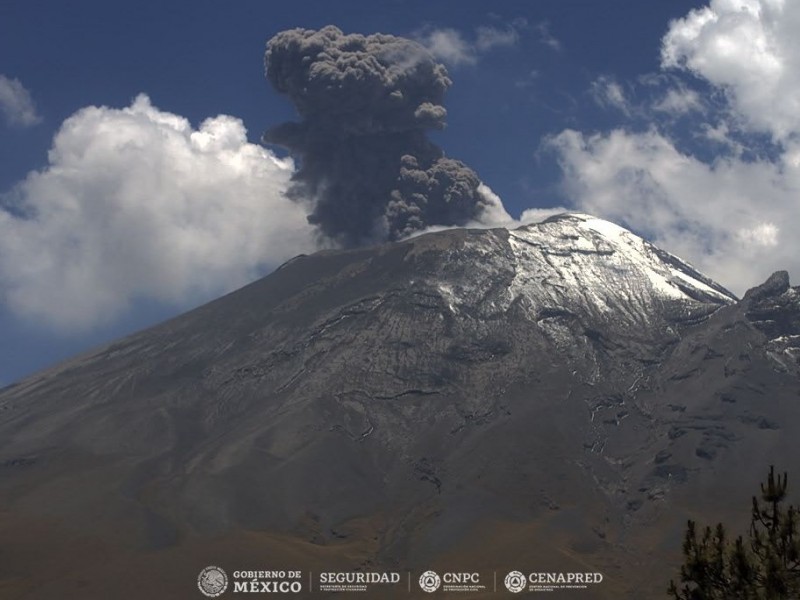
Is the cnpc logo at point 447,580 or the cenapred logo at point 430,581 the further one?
the cenapred logo at point 430,581

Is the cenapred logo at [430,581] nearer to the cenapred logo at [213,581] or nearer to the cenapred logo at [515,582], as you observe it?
the cenapred logo at [515,582]

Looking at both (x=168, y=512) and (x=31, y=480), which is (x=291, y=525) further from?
(x=31, y=480)

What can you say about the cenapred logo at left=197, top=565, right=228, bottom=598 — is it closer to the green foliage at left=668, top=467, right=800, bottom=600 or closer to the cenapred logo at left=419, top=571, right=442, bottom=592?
the cenapred logo at left=419, top=571, right=442, bottom=592

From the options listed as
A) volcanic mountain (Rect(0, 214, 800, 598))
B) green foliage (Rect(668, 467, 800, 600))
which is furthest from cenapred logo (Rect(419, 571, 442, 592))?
green foliage (Rect(668, 467, 800, 600))

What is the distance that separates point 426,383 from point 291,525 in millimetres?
47897

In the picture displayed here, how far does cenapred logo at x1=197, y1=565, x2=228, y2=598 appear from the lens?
128375 millimetres

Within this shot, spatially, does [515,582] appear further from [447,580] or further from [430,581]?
[430,581]

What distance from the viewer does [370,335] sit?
196m

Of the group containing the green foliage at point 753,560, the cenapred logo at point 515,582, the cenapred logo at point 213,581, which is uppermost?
the cenapred logo at point 213,581

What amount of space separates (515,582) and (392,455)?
4509 cm

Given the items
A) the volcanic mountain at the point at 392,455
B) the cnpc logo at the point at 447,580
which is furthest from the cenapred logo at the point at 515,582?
the cnpc logo at the point at 447,580

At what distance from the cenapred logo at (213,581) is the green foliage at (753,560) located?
110m

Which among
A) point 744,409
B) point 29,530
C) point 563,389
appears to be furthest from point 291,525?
point 744,409

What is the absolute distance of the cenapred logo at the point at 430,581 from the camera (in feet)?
423
